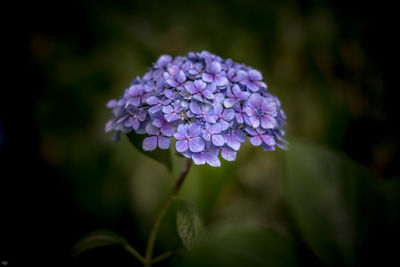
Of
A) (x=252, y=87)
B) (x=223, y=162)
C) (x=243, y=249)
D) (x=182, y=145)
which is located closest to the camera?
(x=182, y=145)

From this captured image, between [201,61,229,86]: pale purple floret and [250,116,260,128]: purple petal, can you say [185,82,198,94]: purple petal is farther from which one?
[250,116,260,128]: purple petal

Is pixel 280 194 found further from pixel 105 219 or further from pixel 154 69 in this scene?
pixel 154 69

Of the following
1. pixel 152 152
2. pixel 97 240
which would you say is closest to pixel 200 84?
pixel 152 152

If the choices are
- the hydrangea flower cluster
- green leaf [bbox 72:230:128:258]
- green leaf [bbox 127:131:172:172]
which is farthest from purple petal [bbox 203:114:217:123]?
green leaf [bbox 72:230:128:258]

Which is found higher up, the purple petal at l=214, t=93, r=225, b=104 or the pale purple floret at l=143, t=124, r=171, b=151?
the purple petal at l=214, t=93, r=225, b=104

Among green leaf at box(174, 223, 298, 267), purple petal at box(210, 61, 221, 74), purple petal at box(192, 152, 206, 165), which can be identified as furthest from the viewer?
green leaf at box(174, 223, 298, 267)

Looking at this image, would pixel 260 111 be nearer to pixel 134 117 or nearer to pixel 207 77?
pixel 207 77

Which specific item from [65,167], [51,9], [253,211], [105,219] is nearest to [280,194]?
[253,211]

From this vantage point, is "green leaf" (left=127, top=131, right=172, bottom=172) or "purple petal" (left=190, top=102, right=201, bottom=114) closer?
"purple petal" (left=190, top=102, right=201, bottom=114)
